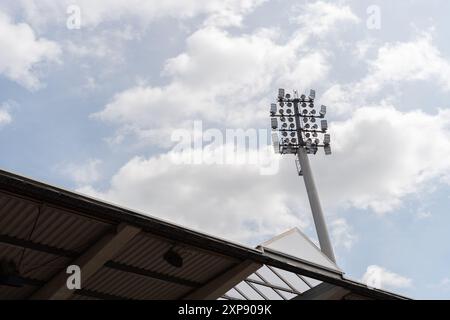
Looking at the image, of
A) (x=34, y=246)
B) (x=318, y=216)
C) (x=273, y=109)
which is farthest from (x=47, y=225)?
(x=273, y=109)

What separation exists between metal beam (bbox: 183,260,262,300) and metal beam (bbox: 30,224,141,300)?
2.81 meters

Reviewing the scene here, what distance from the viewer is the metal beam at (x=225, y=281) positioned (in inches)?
457

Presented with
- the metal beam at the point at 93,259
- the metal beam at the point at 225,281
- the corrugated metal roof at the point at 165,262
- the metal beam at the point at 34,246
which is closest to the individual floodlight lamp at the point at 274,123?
the metal beam at the point at 225,281

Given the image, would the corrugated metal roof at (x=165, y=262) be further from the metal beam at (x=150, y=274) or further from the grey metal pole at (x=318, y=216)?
the grey metal pole at (x=318, y=216)

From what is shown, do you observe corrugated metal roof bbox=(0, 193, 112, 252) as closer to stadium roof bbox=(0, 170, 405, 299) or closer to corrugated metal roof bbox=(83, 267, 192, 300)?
stadium roof bbox=(0, 170, 405, 299)

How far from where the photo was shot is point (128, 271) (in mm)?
11672

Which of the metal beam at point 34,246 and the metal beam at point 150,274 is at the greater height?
the metal beam at point 34,246

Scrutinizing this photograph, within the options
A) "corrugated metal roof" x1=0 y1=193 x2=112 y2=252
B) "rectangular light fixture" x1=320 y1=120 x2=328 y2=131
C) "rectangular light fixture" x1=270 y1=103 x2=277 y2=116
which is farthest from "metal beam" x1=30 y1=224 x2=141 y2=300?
Answer: "rectangular light fixture" x1=320 y1=120 x2=328 y2=131

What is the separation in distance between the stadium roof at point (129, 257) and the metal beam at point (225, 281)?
0.08ft
